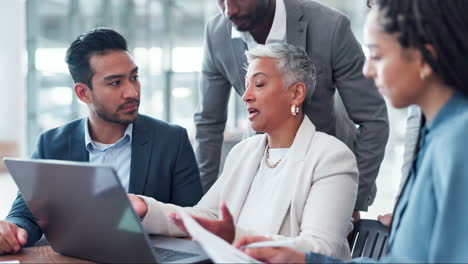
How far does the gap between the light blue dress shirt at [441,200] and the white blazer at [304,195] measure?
42 cm

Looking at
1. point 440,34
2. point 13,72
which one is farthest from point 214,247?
point 13,72

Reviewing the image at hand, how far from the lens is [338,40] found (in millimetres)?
2467

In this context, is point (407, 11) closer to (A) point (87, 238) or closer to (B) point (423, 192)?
(B) point (423, 192)

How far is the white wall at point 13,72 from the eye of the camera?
7.86 metres

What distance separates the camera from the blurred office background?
7.50m

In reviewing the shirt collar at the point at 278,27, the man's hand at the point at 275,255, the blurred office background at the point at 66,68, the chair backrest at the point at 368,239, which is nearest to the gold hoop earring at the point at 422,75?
the man's hand at the point at 275,255

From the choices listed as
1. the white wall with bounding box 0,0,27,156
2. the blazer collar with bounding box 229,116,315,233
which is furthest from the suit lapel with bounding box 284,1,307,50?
the white wall with bounding box 0,0,27,156

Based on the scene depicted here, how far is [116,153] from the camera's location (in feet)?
7.74

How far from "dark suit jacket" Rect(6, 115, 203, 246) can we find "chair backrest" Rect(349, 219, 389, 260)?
60 cm

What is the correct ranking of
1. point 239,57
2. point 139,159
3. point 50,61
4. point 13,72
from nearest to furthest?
point 139,159, point 239,57, point 50,61, point 13,72

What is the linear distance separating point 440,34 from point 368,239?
3.10 feet

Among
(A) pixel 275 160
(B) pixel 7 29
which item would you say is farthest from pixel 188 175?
(B) pixel 7 29

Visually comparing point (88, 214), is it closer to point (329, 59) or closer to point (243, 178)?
point (243, 178)

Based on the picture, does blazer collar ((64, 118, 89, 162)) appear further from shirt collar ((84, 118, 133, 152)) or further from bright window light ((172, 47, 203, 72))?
bright window light ((172, 47, 203, 72))
